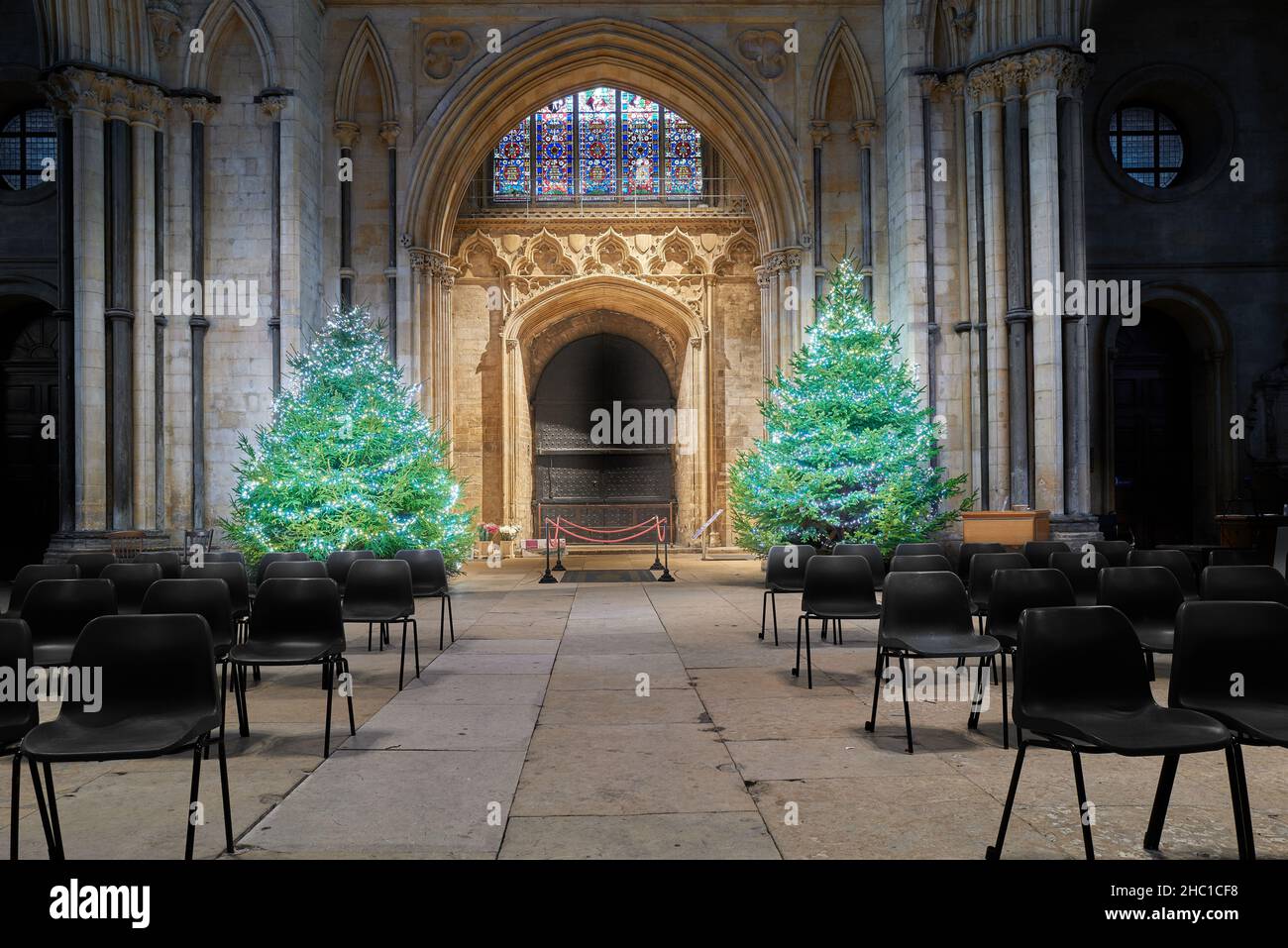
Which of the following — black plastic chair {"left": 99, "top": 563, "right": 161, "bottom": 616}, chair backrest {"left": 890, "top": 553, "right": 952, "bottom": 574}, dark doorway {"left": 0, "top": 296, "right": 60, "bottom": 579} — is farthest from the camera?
dark doorway {"left": 0, "top": 296, "right": 60, "bottom": 579}

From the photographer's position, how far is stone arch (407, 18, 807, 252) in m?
15.4

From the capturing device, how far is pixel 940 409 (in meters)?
13.3

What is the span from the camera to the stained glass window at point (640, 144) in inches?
795

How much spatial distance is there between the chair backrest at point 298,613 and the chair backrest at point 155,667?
1.59 m

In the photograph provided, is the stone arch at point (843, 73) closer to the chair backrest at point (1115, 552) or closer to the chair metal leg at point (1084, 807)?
the chair backrest at point (1115, 552)

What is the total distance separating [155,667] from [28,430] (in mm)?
15959

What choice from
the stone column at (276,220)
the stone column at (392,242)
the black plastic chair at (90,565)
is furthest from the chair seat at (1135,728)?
the stone column at (392,242)

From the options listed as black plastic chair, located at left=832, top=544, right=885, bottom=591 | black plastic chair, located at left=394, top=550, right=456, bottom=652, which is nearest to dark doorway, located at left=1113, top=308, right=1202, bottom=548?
black plastic chair, located at left=832, top=544, right=885, bottom=591

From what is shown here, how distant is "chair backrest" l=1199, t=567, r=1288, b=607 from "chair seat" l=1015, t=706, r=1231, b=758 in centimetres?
215

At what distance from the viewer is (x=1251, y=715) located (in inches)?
118

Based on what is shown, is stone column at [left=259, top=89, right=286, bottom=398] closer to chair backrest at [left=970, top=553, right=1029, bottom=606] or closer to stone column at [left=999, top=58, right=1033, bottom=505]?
stone column at [left=999, top=58, right=1033, bottom=505]
